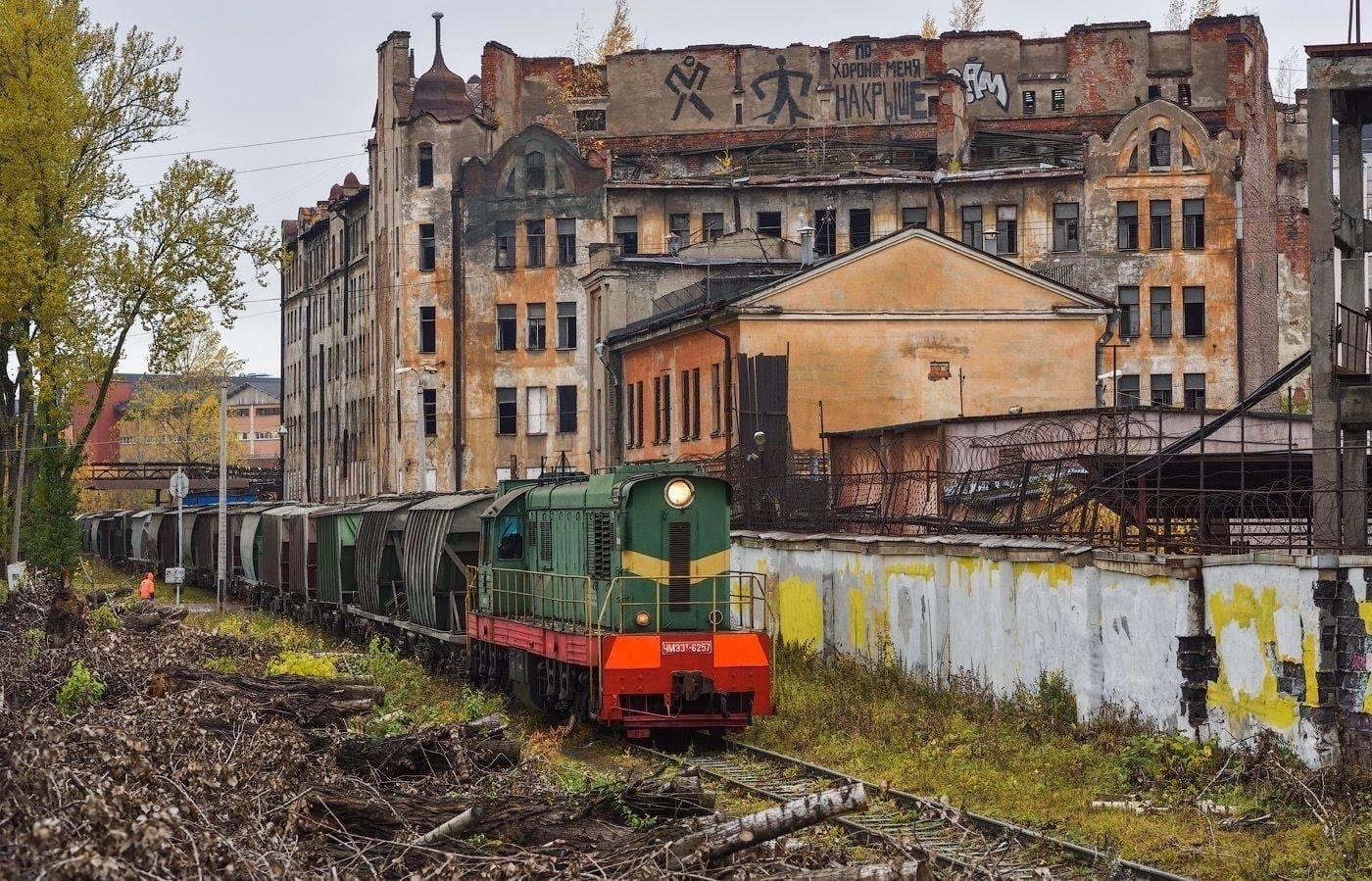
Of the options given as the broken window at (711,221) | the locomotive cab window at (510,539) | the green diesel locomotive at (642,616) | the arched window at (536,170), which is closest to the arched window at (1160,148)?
the broken window at (711,221)

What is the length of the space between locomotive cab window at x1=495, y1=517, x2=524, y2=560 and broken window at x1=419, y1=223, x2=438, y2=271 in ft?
158

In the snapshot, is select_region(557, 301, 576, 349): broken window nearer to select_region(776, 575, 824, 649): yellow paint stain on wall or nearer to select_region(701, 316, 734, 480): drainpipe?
select_region(701, 316, 734, 480): drainpipe

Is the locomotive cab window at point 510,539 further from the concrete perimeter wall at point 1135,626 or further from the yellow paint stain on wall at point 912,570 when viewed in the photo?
the yellow paint stain on wall at point 912,570

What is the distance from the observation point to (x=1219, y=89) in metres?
73.5

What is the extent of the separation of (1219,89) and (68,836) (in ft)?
230

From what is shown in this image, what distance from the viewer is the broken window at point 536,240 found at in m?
72.2

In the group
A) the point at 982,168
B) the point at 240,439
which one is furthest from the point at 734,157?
the point at 240,439

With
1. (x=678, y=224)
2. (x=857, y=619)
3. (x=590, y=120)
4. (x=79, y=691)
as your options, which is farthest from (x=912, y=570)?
(x=590, y=120)

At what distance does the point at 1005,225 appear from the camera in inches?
2643

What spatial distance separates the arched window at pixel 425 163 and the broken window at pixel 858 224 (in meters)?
17.2

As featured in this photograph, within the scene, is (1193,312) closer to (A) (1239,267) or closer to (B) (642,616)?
(A) (1239,267)

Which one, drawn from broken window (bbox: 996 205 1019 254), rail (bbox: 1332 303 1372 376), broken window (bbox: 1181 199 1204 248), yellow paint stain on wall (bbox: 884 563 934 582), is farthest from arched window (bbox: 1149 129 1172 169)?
rail (bbox: 1332 303 1372 376)

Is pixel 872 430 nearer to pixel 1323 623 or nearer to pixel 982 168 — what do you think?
pixel 1323 623

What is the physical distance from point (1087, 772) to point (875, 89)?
202ft
